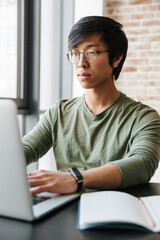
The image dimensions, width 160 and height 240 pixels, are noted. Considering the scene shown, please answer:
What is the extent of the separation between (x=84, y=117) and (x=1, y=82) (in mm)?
1050

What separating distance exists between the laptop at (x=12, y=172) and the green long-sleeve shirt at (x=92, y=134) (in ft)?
2.12

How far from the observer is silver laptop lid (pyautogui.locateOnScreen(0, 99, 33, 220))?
0.69 meters

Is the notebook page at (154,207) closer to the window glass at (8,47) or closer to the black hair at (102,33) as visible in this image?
the black hair at (102,33)

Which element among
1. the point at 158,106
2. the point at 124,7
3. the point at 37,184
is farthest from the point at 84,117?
the point at 124,7

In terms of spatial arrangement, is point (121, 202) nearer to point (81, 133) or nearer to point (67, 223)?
point (67, 223)

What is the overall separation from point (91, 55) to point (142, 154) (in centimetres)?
53

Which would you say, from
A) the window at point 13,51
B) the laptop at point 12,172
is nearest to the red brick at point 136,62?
the window at point 13,51

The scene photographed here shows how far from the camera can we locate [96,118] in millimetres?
1517

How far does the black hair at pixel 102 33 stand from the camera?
4.88 feet

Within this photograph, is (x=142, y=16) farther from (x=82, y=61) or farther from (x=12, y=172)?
(x=12, y=172)

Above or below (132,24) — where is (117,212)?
below

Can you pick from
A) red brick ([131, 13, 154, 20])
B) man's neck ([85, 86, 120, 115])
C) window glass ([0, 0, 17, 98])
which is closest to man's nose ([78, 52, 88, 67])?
man's neck ([85, 86, 120, 115])

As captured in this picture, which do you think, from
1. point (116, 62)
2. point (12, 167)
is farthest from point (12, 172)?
point (116, 62)

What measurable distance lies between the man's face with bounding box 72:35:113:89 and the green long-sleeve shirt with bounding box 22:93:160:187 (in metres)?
0.14
